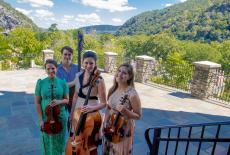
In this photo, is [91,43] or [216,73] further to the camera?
[91,43]

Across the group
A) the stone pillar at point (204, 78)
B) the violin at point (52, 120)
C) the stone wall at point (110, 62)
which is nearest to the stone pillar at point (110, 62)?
the stone wall at point (110, 62)

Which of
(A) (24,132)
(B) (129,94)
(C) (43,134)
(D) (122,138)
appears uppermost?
(B) (129,94)

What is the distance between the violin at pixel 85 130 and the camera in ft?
8.02

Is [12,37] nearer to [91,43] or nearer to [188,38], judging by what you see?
[91,43]

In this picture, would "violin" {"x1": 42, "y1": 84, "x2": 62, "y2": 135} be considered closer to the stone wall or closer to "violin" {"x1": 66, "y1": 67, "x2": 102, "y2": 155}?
"violin" {"x1": 66, "y1": 67, "x2": 102, "y2": 155}

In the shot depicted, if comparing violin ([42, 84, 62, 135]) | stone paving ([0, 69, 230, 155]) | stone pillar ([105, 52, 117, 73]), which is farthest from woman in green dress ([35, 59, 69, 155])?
stone pillar ([105, 52, 117, 73])

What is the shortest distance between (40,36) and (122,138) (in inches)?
2123

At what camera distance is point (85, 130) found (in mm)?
2449

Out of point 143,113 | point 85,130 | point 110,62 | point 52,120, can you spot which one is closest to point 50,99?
point 52,120

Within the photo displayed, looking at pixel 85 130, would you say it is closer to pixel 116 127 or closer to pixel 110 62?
pixel 116 127

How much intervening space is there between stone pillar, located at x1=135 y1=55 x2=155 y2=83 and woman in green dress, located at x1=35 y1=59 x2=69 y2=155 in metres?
6.97

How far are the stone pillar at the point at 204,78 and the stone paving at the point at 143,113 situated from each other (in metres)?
0.35

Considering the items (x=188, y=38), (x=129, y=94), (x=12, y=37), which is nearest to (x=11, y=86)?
(x=129, y=94)

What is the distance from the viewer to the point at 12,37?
928 inches
